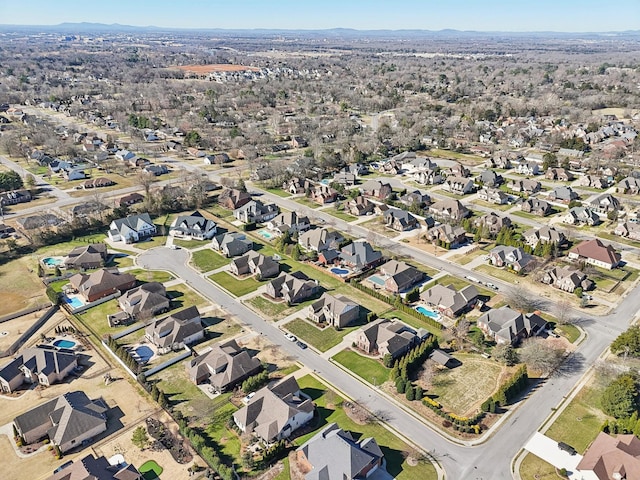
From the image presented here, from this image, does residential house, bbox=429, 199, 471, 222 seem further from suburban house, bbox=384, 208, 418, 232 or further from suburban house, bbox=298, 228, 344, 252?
suburban house, bbox=298, 228, 344, 252

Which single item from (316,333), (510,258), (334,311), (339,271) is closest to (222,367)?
(316,333)

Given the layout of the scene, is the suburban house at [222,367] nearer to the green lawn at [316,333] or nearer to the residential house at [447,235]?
the green lawn at [316,333]

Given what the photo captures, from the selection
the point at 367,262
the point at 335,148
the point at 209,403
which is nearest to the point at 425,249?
the point at 367,262

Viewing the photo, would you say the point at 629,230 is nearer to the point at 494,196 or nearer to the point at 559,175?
the point at 494,196

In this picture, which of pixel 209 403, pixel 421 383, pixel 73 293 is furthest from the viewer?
pixel 73 293

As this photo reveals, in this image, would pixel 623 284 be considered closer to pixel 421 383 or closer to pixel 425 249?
pixel 425 249
